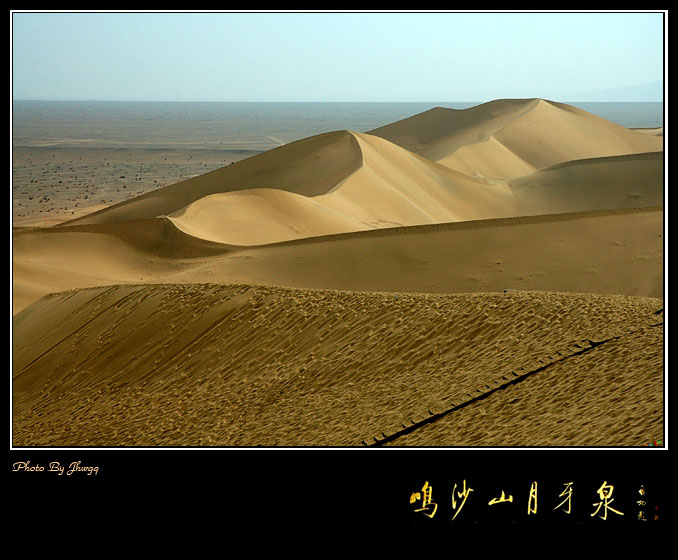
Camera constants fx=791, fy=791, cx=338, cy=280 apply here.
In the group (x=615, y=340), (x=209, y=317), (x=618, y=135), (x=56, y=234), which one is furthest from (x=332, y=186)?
(x=618, y=135)

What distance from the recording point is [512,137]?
57938 millimetres

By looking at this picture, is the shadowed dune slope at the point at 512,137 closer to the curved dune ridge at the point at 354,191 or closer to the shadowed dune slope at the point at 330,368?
the curved dune ridge at the point at 354,191

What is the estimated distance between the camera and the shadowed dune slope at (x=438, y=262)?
54.6 feet

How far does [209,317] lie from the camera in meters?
13.5

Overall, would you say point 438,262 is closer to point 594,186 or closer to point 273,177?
point 273,177

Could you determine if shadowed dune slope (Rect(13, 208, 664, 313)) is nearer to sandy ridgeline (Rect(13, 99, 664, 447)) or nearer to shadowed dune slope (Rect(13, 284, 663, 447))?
sandy ridgeline (Rect(13, 99, 664, 447))

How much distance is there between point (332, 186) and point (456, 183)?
7397 millimetres

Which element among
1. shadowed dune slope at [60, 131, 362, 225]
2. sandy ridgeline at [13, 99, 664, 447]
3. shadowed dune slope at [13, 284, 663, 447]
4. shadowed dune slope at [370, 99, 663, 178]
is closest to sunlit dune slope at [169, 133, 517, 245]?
sandy ridgeline at [13, 99, 664, 447]

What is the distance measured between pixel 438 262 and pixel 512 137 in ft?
139

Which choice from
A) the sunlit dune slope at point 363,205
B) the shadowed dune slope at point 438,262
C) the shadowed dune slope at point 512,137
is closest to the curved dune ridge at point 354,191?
the sunlit dune slope at point 363,205

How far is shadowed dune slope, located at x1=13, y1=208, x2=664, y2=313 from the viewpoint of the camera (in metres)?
16.6

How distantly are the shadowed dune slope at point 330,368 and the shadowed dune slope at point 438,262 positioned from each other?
12.5 feet

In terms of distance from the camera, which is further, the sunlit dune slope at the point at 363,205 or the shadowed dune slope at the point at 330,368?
the sunlit dune slope at the point at 363,205

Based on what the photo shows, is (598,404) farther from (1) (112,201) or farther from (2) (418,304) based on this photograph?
(1) (112,201)
